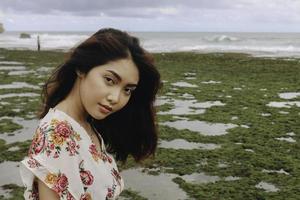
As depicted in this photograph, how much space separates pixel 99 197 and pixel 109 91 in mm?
494

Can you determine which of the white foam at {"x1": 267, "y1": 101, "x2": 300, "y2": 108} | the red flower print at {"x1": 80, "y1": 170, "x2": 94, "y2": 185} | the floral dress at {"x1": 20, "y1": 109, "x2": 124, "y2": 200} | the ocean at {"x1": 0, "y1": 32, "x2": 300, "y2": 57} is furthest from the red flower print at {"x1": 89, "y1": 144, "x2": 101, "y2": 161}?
the ocean at {"x1": 0, "y1": 32, "x2": 300, "y2": 57}

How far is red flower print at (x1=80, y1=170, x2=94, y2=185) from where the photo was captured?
77.6 inches

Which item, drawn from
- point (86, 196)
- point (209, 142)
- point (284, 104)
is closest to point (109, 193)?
point (86, 196)

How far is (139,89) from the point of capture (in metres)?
2.54

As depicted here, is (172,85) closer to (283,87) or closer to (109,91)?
(283,87)

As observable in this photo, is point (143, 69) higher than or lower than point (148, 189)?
higher

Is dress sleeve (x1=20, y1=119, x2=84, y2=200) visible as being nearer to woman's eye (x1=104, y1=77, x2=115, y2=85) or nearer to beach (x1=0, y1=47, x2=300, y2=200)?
woman's eye (x1=104, y1=77, x2=115, y2=85)

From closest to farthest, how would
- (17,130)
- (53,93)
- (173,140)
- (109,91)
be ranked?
1. (109,91)
2. (53,93)
3. (173,140)
4. (17,130)

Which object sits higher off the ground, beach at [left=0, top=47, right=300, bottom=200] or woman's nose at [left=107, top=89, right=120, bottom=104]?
woman's nose at [left=107, top=89, right=120, bottom=104]

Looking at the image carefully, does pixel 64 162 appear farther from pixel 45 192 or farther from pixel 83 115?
pixel 83 115

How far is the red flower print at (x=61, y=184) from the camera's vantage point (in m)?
1.85

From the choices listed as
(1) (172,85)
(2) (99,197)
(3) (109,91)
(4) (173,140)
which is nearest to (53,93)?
(3) (109,91)

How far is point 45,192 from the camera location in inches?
74.0

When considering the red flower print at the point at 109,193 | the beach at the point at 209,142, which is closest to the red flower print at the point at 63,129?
the red flower print at the point at 109,193
